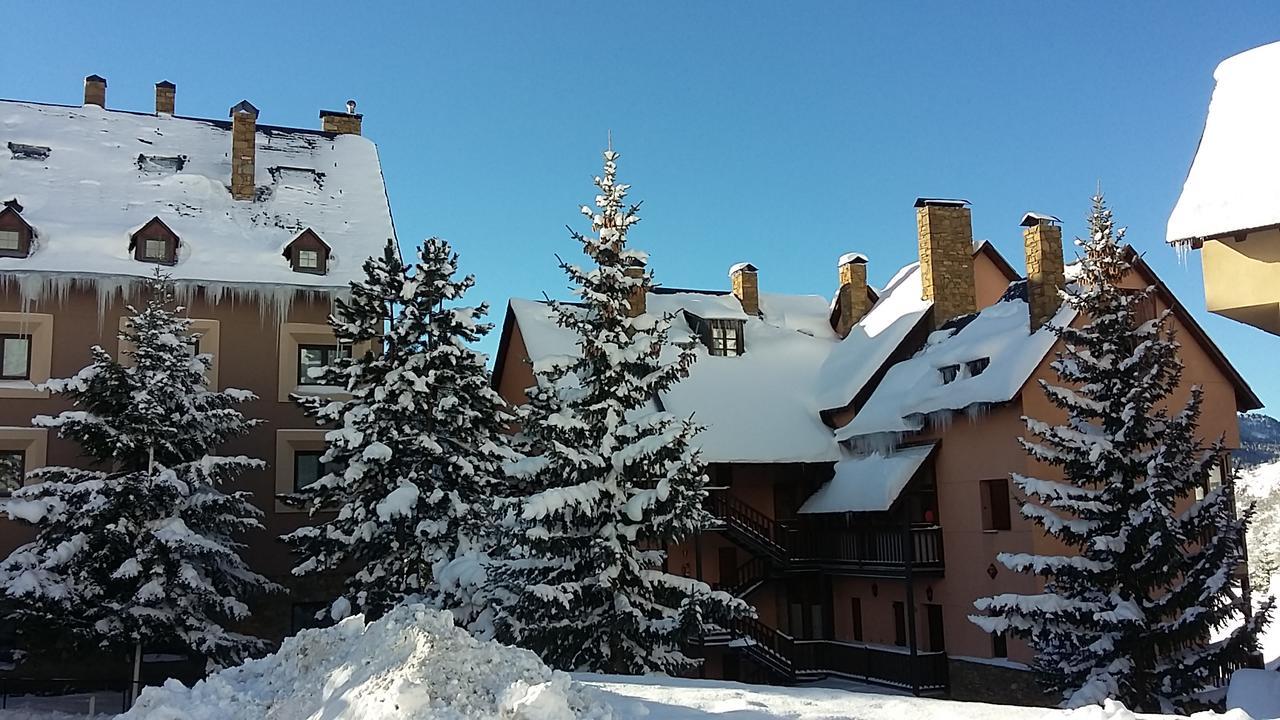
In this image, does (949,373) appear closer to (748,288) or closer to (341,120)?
(748,288)

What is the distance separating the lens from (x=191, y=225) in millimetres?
26969

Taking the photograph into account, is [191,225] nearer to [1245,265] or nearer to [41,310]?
[41,310]

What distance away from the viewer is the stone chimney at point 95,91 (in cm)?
3158

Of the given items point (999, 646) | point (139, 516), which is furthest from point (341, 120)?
point (999, 646)

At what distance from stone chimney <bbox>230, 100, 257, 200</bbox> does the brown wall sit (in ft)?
14.6

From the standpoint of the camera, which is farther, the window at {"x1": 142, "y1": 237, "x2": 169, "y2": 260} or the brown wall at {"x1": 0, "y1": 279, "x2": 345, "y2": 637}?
the window at {"x1": 142, "y1": 237, "x2": 169, "y2": 260}

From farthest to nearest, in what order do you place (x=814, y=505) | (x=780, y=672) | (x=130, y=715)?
(x=814, y=505), (x=780, y=672), (x=130, y=715)

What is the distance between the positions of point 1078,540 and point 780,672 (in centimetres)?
955

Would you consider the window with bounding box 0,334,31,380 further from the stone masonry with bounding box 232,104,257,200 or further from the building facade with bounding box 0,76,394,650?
the stone masonry with bounding box 232,104,257,200

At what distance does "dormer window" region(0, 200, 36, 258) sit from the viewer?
24.4 meters

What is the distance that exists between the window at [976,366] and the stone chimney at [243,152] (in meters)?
19.8

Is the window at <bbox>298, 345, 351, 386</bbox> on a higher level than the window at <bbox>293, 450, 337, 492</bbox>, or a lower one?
higher

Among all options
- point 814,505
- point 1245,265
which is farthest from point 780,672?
point 1245,265

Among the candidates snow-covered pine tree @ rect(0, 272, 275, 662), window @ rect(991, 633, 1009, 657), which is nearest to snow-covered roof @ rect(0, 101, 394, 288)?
snow-covered pine tree @ rect(0, 272, 275, 662)
